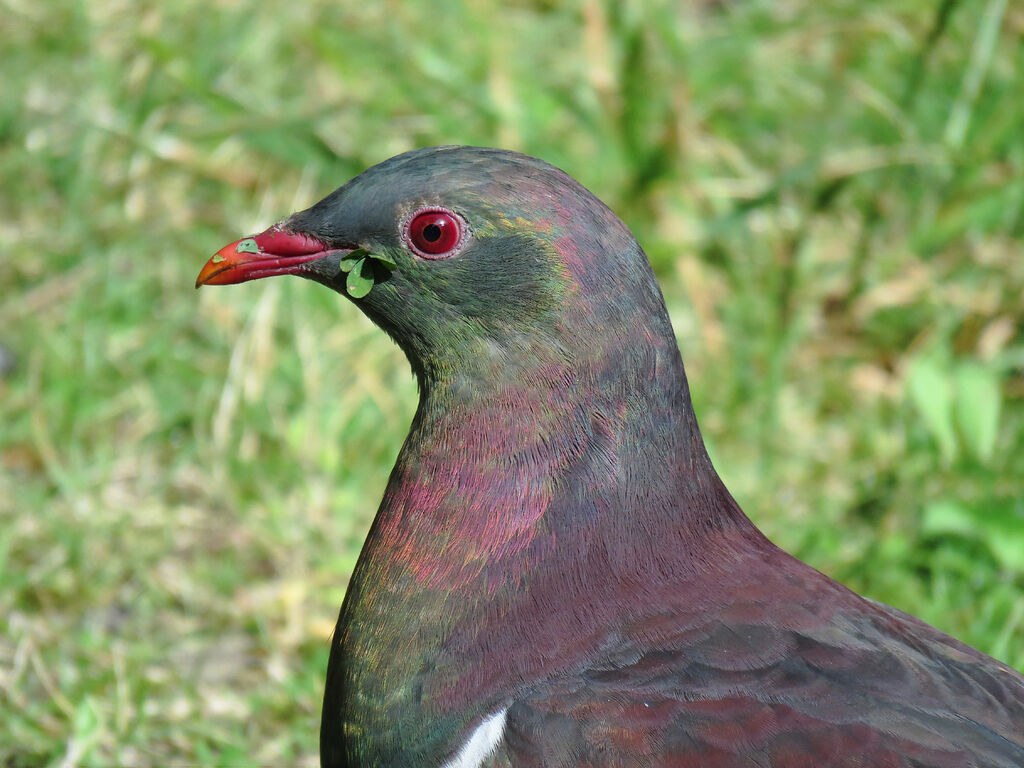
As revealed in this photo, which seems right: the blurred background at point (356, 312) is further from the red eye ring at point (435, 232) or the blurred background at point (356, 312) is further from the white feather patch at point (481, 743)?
the red eye ring at point (435, 232)

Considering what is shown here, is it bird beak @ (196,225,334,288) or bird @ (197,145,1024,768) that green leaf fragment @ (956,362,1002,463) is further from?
bird beak @ (196,225,334,288)

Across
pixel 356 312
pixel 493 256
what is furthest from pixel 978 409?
pixel 493 256

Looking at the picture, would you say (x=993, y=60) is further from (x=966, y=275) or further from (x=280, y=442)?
(x=280, y=442)

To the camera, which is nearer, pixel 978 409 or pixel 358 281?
pixel 358 281

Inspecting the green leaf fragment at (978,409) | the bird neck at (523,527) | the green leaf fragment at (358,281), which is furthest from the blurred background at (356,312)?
the green leaf fragment at (358,281)

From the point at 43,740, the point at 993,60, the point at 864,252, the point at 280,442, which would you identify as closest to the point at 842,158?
the point at 864,252

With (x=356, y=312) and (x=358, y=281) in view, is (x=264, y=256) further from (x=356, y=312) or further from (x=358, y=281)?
(x=356, y=312)

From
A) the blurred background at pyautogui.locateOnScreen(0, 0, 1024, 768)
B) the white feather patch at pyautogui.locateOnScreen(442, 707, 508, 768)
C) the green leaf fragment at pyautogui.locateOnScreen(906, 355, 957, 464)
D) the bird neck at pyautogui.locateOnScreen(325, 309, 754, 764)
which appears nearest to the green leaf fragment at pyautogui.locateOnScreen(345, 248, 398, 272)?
the bird neck at pyautogui.locateOnScreen(325, 309, 754, 764)
